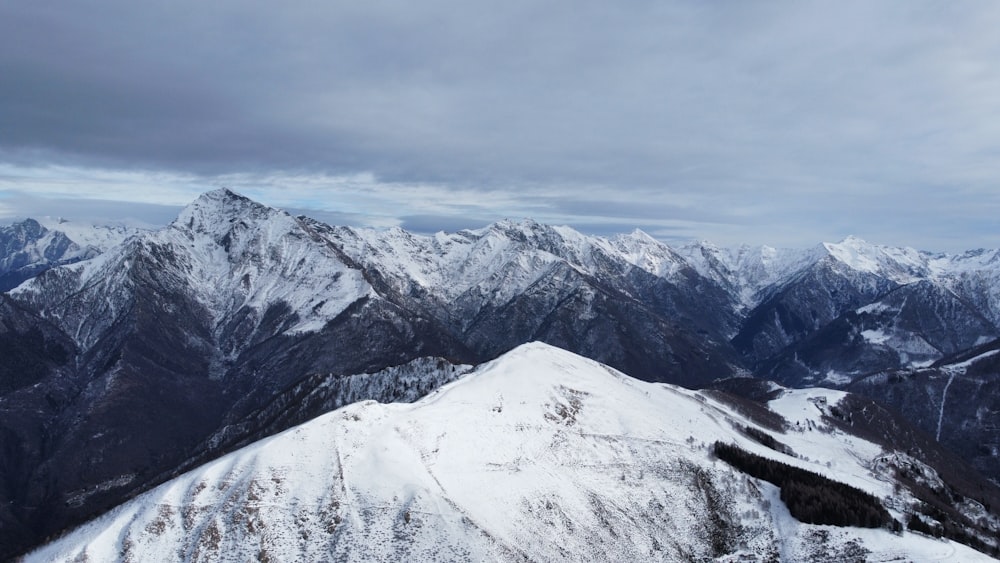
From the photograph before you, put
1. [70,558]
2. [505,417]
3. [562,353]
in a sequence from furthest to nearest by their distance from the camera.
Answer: [562,353], [505,417], [70,558]

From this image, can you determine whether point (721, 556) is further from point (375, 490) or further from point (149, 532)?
point (149, 532)

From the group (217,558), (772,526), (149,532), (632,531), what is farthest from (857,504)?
(149,532)

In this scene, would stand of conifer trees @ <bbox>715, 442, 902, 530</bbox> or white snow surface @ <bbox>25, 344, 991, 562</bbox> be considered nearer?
white snow surface @ <bbox>25, 344, 991, 562</bbox>

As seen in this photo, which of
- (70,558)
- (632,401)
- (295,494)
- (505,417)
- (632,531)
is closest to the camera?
(70,558)

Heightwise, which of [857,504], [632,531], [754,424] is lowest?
[754,424]

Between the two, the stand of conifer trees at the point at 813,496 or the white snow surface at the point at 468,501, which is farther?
the stand of conifer trees at the point at 813,496

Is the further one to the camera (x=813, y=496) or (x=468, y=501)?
(x=813, y=496)

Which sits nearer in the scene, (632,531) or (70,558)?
(70,558)

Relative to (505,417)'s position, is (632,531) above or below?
below
